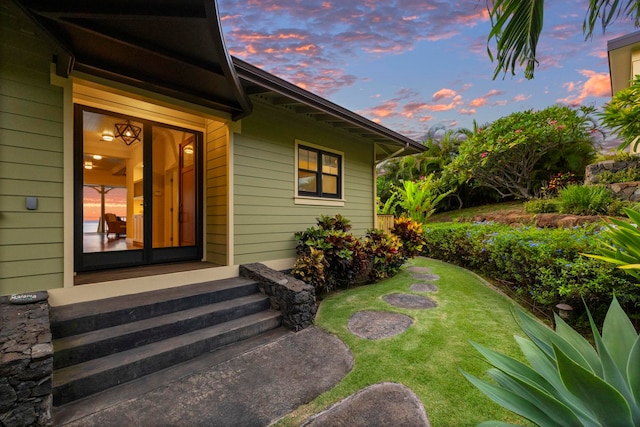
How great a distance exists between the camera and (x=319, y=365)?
269 centimetres

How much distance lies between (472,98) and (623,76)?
4374 millimetres

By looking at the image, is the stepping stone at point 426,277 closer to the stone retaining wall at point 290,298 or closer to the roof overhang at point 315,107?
the stone retaining wall at point 290,298

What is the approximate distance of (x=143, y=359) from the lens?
247 centimetres

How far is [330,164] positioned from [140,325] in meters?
4.65

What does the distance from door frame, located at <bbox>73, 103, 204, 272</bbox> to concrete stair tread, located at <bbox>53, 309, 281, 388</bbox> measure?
5.90 feet

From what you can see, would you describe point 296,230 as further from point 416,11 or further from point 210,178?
point 416,11

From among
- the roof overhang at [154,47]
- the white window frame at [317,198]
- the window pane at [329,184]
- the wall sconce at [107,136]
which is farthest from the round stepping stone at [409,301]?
the wall sconce at [107,136]

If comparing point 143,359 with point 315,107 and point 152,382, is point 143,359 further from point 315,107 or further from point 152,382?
point 315,107

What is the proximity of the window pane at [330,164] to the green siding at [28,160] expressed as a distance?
14.1 feet

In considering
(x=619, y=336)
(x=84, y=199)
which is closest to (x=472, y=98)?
(x=619, y=336)

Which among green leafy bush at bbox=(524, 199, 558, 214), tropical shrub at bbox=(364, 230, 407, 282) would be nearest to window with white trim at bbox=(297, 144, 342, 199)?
tropical shrub at bbox=(364, 230, 407, 282)

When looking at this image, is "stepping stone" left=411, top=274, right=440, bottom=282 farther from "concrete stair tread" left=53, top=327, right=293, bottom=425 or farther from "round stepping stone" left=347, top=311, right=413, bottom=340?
"concrete stair tread" left=53, top=327, right=293, bottom=425

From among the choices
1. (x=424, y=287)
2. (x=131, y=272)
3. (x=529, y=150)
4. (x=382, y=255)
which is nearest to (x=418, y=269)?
(x=382, y=255)

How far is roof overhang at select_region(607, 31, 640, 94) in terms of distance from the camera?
23.9 feet
